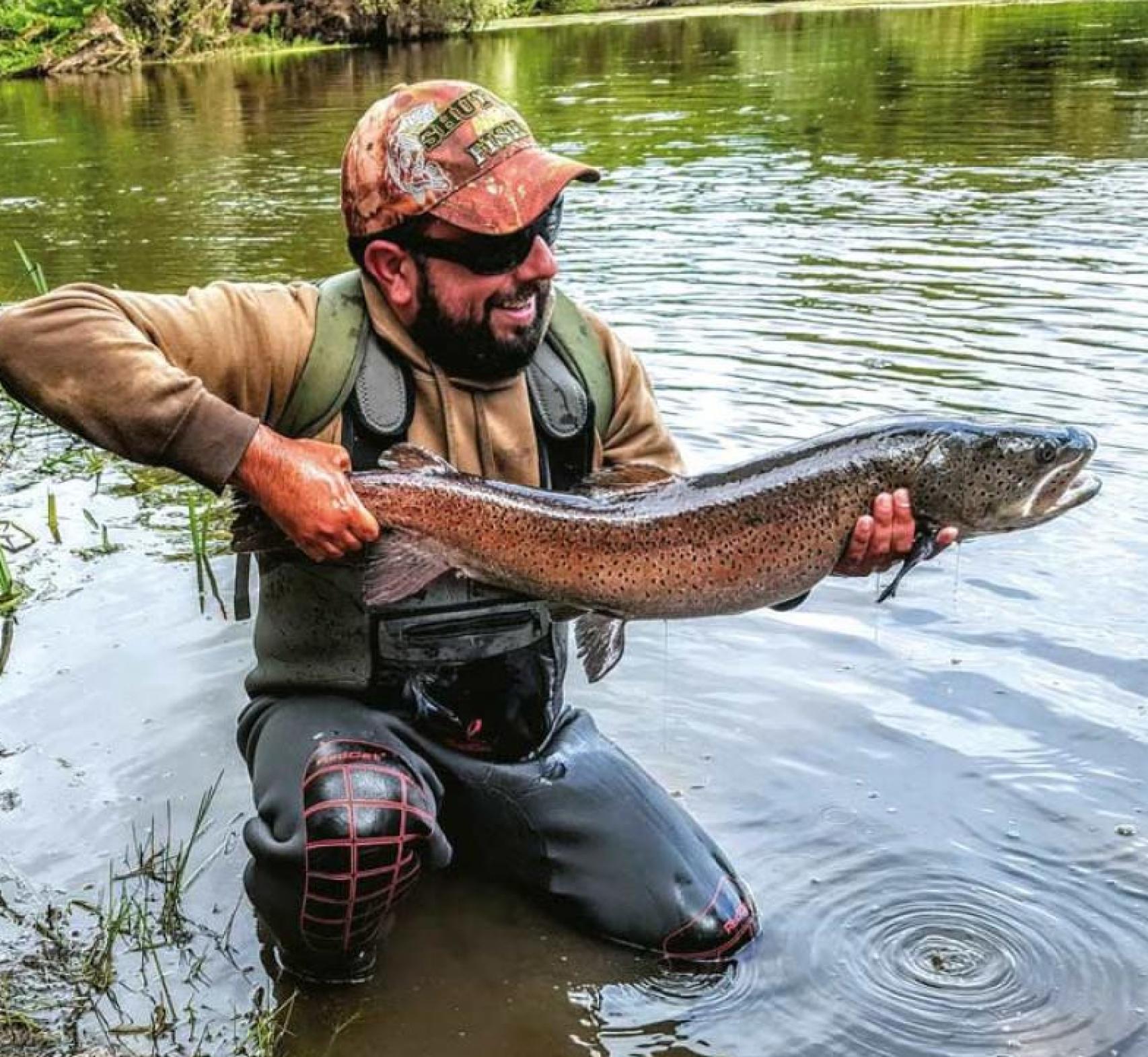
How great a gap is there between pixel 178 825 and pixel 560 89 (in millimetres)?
23765

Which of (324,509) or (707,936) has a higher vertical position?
(324,509)

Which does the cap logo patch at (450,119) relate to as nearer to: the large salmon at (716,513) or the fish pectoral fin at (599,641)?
the large salmon at (716,513)

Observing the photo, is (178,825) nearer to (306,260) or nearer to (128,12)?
(306,260)

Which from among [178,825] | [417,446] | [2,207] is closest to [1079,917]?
[417,446]

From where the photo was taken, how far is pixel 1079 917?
12.9ft

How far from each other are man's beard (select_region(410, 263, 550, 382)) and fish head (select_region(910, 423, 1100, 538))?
0.98 m

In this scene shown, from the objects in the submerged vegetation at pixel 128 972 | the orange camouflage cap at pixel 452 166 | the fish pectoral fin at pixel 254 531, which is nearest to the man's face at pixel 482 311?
the orange camouflage cap at pixel 452 166

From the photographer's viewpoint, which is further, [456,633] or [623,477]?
[456,633]

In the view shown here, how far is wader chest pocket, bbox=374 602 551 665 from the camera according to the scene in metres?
3.75

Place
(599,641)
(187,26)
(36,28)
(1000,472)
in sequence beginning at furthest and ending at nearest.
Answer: (36,28) < (187,26) < (599,641) < (1000,472)

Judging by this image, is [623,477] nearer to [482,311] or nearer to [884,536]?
[482,311]

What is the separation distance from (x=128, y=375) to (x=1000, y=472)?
6.34 feet

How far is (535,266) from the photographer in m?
3.63

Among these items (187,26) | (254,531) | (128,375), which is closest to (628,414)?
(254,531)
